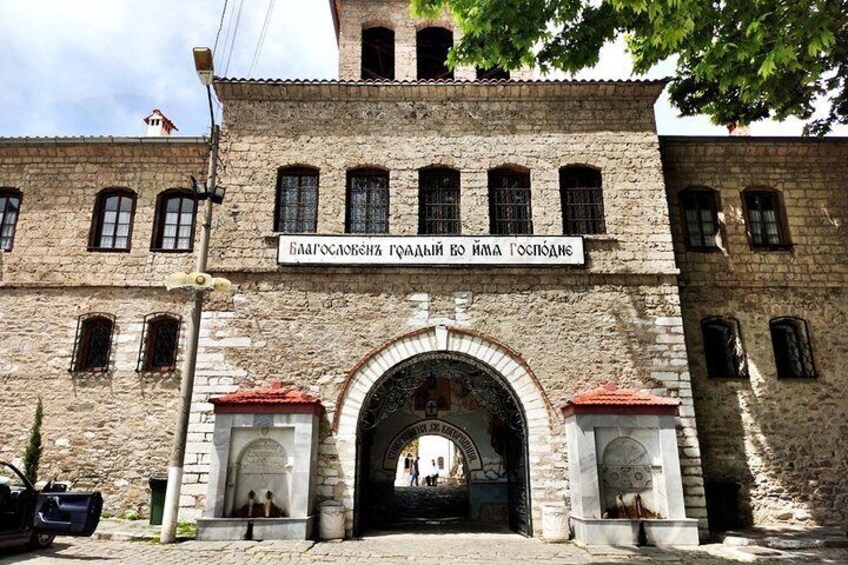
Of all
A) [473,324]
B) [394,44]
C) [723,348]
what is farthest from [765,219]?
[394,44]

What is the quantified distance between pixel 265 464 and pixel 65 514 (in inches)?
102

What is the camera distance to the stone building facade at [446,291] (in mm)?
9672

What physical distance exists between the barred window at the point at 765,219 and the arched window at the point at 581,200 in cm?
308

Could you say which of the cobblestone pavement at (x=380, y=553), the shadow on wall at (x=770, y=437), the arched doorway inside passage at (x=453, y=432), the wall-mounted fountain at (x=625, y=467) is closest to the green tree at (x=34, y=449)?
the cobblestone pavement at (x=380, y=553)

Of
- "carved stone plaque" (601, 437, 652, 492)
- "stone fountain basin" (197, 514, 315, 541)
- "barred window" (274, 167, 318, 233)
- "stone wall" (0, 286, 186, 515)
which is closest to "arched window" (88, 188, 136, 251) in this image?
"stone wall" (0, 286, 186, 515)

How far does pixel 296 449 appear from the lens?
8.73 m

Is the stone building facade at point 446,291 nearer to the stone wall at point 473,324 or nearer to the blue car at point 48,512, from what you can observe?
the stone wall at point 473,324

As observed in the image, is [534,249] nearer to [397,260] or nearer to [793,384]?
[397,260]

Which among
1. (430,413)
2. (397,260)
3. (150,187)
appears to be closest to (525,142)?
(397,260)

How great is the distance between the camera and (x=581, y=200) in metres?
10.7

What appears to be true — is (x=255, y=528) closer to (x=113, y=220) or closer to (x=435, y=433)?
(x=435, y=433)

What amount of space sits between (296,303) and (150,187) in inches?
164

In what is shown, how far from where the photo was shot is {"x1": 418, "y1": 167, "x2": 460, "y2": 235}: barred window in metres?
10.5

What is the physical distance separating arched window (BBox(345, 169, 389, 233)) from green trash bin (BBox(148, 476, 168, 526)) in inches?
204
